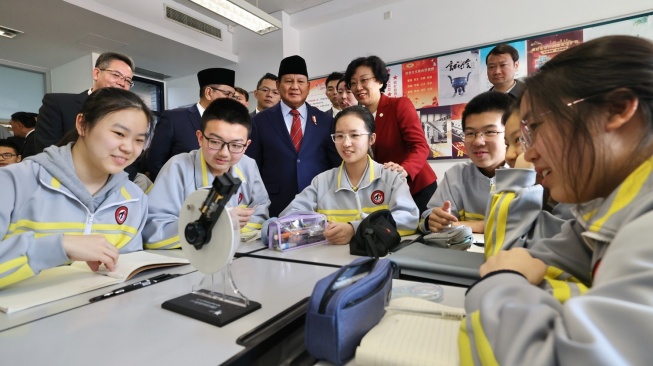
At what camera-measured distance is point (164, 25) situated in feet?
13.2

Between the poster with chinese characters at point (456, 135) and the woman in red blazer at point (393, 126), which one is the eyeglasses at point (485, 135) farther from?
the poster with chinese characters at point (456, 135)

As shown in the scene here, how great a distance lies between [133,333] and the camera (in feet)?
2.15

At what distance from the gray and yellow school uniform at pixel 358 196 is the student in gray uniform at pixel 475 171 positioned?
0.16 metres

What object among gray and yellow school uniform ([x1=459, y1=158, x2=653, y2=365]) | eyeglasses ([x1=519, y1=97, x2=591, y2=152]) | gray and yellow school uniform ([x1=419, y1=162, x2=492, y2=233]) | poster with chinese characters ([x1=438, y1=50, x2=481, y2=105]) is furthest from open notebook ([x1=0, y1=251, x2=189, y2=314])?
poster with chinese characters ([x1=438, y1=50, x2=481, y2=105])

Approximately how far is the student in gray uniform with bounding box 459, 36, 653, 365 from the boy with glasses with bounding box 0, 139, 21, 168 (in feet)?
15.7

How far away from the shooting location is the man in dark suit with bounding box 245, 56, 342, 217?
229 cm

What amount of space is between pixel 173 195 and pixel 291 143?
3.08ft

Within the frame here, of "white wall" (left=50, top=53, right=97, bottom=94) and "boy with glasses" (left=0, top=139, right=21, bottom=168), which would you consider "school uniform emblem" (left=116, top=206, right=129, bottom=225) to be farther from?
"white wall" (left=50, top=53, right=97, bottom=94)

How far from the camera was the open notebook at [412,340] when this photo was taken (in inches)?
Result: 19.9

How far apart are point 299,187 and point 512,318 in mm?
1877

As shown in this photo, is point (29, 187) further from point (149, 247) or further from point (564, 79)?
point (564, 79)

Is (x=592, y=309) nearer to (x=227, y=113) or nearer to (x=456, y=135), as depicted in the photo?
(x=227, y=113)

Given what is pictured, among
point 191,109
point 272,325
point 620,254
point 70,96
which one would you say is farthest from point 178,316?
point 70,96

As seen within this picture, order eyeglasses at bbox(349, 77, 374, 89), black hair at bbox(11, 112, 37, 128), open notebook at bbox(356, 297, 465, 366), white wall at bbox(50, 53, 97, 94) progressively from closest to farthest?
open notebook at bbox(356, 297, 465, 366) → eyeglasses at bbox(349, 77, 374, 89) → black hair at bbox(11, 112, 37, 128) → white wall at bbox(50, 53, 97, 94)
